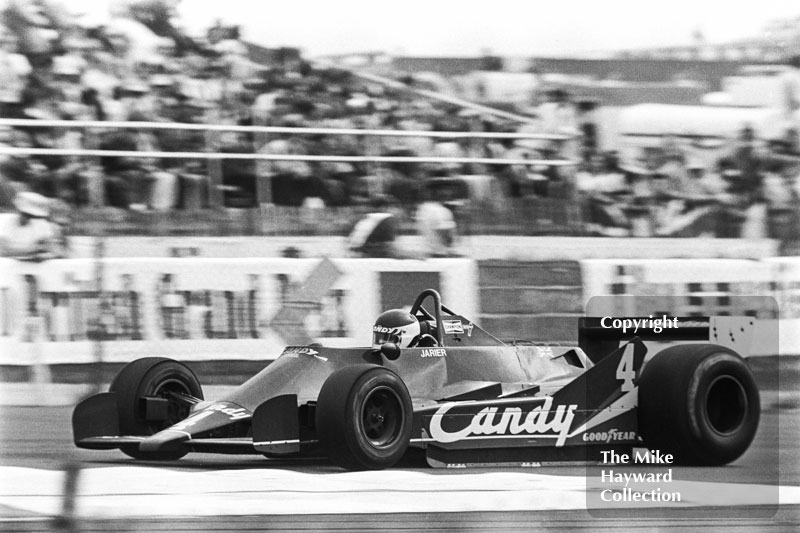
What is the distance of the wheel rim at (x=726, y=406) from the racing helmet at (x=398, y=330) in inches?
61.1

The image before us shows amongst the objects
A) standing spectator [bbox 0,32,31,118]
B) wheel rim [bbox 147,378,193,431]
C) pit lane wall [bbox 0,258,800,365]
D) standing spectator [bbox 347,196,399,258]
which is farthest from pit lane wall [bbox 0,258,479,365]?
wheel rim [bbox 147,378,193,431]

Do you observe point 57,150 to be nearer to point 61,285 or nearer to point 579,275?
point 61,285

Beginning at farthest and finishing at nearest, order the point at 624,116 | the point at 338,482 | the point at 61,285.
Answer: the point at 624,116, the point at 61,285, the point at 338,482

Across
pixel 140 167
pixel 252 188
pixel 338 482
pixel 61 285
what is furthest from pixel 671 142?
pixel 338 482

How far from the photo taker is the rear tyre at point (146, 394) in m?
6.14

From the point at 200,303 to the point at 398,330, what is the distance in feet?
9.82

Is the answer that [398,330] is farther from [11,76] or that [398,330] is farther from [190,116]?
[11,76]

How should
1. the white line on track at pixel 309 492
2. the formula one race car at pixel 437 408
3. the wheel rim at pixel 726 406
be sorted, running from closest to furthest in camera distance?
the white line on track at pixel 309 492 → the formula one race car at pixel 437 408 → the wheel rim at pixel 726 406

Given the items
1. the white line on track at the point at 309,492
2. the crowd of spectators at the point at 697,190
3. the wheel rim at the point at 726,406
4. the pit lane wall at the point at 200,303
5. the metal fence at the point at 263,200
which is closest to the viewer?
the white line on track at the point at 309,492

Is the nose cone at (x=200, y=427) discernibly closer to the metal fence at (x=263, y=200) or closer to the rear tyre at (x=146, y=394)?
the rear tyre at (x=146, y=394)

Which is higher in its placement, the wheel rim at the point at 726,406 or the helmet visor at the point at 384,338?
the helmet visor at the point at 384,338

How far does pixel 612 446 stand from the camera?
6.11 meters

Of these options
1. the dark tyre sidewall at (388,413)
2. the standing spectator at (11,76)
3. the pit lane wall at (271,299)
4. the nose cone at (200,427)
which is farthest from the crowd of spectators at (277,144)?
the dark tyre sidewall at (388,413)

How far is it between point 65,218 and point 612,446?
184 inches
